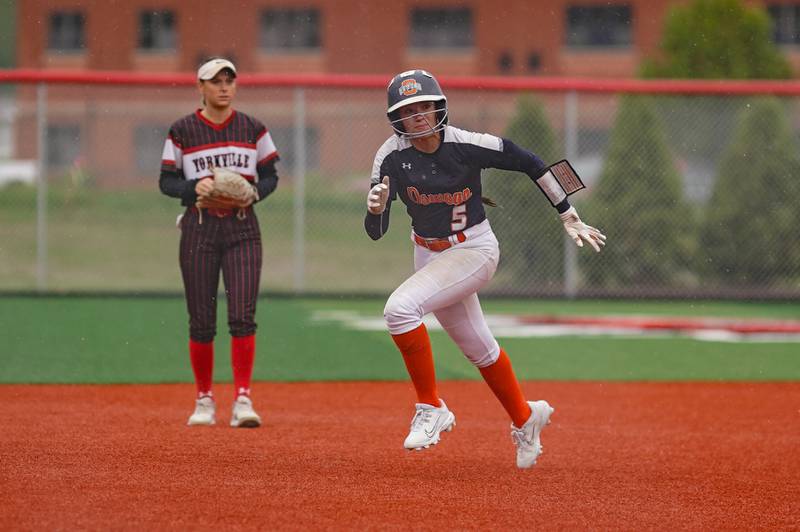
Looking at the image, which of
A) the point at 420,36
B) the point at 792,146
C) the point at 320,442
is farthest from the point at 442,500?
the point at 420,36

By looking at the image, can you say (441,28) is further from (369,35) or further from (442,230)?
(442,230)

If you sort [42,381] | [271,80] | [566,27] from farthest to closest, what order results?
[566,27] → [271,80] → [42,381]

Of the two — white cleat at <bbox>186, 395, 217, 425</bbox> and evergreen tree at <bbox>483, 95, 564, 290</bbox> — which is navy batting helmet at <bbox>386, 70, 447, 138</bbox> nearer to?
white cleat at <bbox>186, 395, 217, 425</bbox>

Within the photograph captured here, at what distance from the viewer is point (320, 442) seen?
7145 mm

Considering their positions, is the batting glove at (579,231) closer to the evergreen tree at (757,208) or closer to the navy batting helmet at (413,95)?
the navy batting helmet at (413,95)

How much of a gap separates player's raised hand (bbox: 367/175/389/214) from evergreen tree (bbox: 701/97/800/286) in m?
12.1

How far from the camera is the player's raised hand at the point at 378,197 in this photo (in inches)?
246

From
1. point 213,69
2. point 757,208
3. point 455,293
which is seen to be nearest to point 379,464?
point 455,293

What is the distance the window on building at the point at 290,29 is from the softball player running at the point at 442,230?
34.7m

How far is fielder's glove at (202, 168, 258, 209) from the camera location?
747cm

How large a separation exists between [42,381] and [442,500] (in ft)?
16.0

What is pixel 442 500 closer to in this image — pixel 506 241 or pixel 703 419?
pixel 703 419

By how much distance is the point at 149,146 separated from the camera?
18031mm

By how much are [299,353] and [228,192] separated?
4.16 metres
